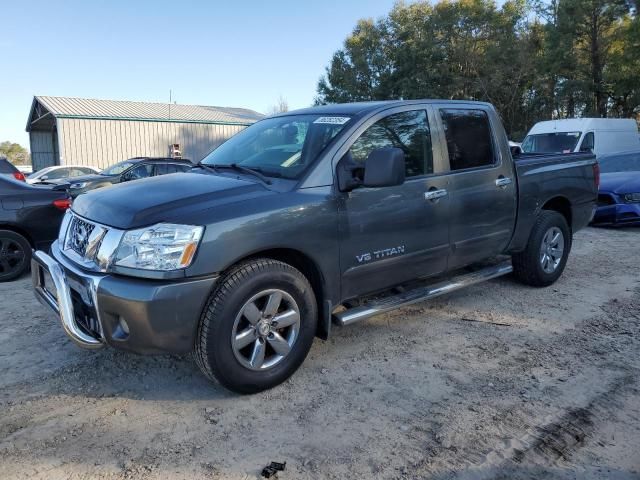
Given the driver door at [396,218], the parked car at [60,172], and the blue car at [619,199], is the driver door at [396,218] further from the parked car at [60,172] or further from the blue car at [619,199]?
the parked car at [60,172]

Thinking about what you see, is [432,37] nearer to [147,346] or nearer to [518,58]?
[518,58]

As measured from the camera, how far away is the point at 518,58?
96.5 ft

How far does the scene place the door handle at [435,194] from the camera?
4.09 metres

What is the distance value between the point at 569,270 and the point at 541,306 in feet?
5.55

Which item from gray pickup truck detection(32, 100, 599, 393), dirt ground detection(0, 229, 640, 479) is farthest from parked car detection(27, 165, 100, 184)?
gray pickup truck detection(32, 100, 599, 393)

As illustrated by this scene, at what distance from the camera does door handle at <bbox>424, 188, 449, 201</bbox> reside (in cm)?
409

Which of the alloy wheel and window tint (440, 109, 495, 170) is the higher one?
window tint (440, 109, 495, 170)

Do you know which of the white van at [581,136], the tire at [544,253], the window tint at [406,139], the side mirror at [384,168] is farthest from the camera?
the white van at [581,136]

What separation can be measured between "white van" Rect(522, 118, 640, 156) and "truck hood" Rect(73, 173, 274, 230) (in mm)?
12955

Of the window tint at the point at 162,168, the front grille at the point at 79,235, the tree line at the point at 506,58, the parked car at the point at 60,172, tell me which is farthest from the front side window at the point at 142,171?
the tree line at the point at 506,58

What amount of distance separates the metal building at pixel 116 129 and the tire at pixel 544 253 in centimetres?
2296

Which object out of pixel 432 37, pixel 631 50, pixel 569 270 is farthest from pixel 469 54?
pixel 569 270

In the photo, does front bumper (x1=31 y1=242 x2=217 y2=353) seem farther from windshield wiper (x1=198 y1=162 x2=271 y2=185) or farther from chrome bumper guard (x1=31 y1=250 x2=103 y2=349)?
windshield wiper (x1=198 y1=162 x2=271 y2=185)

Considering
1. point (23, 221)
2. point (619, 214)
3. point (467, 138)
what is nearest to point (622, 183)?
point (619, 214)
